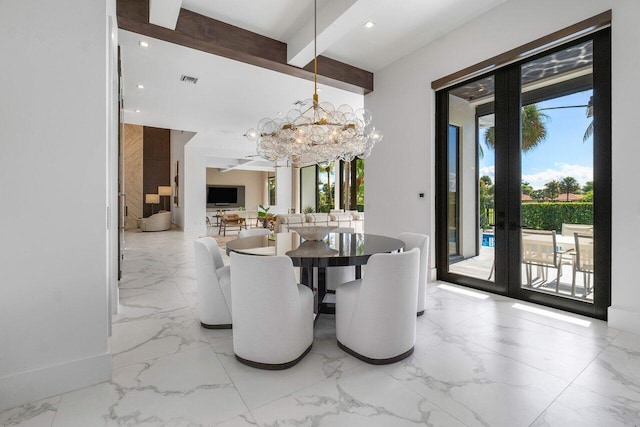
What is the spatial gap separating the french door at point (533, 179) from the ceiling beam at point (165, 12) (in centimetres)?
321

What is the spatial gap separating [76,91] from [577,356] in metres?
3.63

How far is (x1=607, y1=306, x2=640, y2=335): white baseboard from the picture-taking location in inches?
99.7

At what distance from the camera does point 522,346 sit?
7.69 feet

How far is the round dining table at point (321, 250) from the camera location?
211cm

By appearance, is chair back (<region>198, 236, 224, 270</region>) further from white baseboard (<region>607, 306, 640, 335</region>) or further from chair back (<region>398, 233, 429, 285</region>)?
white baseboard (<region>607, 306, 640, 335</region>)

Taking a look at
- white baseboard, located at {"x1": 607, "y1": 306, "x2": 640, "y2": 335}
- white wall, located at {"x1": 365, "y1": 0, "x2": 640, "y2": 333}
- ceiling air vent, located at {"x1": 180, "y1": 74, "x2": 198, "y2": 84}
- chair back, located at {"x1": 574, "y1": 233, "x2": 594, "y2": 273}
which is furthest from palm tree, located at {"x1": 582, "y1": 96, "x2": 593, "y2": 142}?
ceiling air vent, located at {"x1": 180, "y1": 74, "x2": 198, "y2": 84}

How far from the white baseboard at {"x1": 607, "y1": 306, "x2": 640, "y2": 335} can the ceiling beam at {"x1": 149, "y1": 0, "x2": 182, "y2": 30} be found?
468cm

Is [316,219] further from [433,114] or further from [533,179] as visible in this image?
[533,179]

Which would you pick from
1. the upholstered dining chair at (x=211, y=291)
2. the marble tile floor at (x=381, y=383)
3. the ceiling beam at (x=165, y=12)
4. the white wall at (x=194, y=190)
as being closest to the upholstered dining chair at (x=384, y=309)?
the marble tile floor at (x=381, y=383)

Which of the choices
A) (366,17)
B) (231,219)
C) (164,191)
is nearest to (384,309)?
(366,17)

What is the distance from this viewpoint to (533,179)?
3305mm

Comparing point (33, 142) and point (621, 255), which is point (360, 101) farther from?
point (33, 142)

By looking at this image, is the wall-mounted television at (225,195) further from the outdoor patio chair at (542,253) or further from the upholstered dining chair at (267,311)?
the upholstered dining chair at (267,311)

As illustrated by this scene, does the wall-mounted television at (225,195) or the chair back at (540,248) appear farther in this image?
the wall-mounted television at (225,195)
